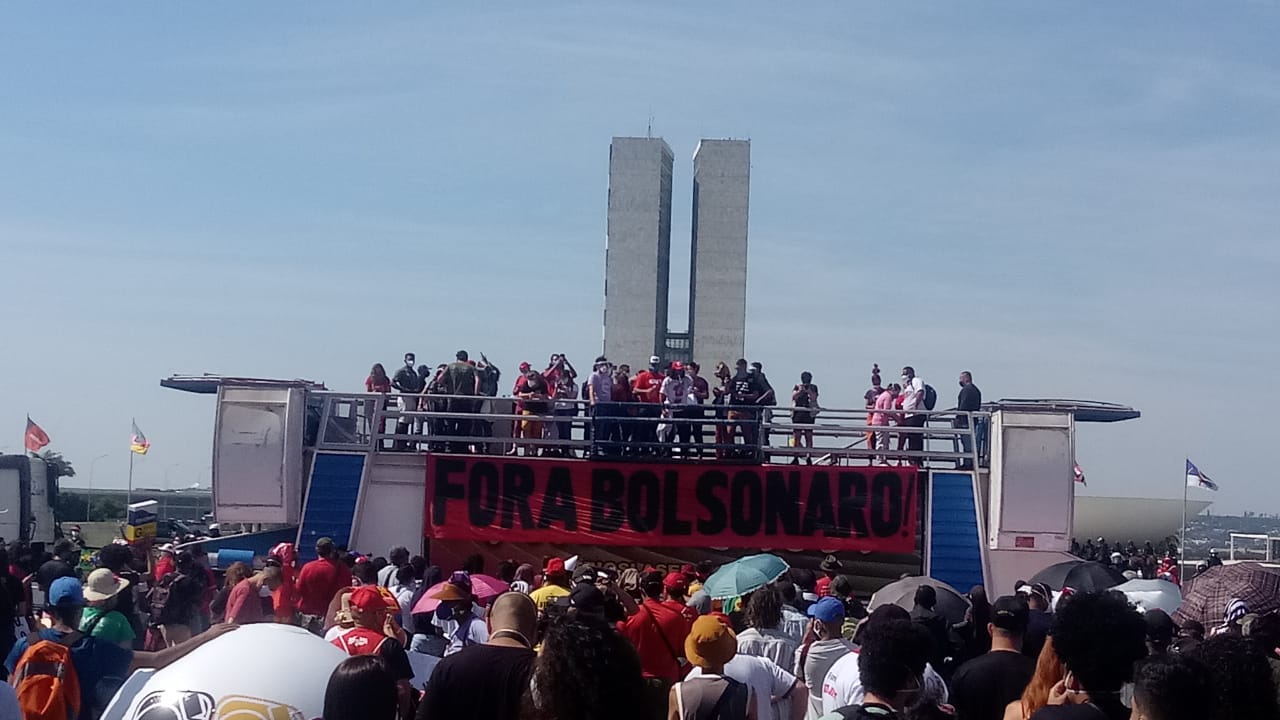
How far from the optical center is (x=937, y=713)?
16.2ft

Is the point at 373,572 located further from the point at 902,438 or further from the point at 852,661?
the point at 902,438

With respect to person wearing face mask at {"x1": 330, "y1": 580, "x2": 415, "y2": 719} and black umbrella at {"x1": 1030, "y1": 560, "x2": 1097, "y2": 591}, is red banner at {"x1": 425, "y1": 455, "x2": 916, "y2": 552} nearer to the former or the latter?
black umbrella at {"x1": 1030, "y1": 560, "x2": 1097, "y2": 591}

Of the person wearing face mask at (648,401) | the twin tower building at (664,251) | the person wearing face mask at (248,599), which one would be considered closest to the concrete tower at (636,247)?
the twin tower building at (664,251)

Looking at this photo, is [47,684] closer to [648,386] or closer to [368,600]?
[368,600]

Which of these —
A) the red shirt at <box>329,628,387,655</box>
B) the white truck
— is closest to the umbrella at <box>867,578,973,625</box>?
the red shirt at <box>329,628,387,655</box>

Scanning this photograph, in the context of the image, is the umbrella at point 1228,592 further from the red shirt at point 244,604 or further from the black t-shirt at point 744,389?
the black t-shirt at point 744,389

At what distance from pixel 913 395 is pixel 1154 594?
7.41 m

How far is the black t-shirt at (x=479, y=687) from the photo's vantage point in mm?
5789

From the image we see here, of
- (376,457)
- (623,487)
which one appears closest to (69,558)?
(376,457)

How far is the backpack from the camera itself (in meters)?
6.34

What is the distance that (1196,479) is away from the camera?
2891cm

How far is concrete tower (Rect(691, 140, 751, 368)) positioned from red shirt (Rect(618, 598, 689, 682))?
21532 millimetres

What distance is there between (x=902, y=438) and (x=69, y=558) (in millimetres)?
10814

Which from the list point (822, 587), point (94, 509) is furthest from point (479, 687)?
point (94, 509)
